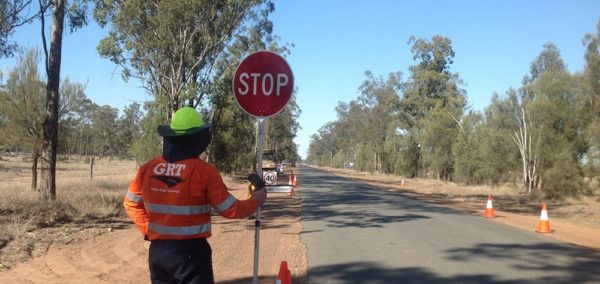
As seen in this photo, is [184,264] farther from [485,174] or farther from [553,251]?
[485,174]

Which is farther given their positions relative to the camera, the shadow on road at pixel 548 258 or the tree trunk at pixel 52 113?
the tree trunk at pixel 52 113

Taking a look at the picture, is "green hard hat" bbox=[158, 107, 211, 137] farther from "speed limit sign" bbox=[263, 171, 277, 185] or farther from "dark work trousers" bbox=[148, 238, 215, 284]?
"speed limit sign" bbox=[263, 171, 277, 185]

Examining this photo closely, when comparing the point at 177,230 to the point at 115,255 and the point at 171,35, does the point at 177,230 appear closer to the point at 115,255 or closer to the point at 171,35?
the point at 115,255

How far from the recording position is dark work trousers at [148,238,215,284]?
3.29m

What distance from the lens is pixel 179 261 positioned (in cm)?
328

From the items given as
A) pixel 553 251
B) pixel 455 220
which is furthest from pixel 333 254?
pixel 455 220

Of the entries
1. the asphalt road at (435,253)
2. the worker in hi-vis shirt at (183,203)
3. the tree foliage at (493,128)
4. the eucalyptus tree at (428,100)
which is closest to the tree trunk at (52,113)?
the asphalt road at (435,253)

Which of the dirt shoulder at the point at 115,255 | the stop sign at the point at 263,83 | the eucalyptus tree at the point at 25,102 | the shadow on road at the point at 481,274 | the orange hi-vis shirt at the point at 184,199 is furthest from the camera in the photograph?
the eucalyptus tree at the point at 25,102

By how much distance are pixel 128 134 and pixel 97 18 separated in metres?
81.6

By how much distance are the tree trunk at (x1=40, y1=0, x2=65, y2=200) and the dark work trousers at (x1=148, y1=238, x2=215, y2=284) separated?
1094cm

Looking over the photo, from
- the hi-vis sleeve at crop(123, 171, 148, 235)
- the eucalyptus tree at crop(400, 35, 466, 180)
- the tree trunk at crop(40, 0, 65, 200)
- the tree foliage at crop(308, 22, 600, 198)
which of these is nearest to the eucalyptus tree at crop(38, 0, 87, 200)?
the tree trunk at crop(40, 0, 65, 200)

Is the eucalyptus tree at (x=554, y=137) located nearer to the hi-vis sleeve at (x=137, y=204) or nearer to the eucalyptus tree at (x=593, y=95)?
the eucalyptus tree at (x=593, y=95)

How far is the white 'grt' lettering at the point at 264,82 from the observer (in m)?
4.93

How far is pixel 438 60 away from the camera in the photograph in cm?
5741
